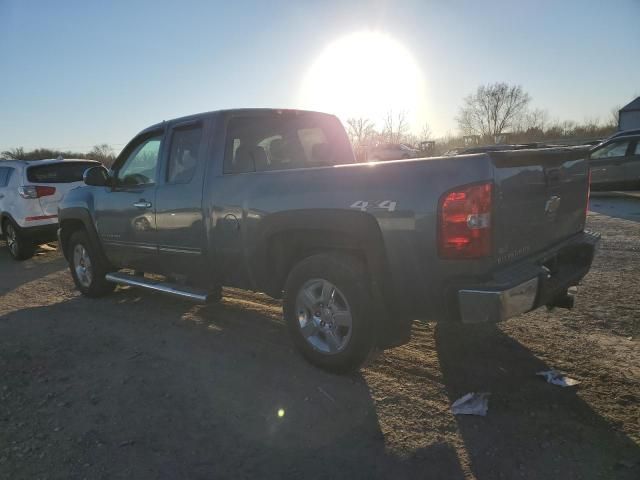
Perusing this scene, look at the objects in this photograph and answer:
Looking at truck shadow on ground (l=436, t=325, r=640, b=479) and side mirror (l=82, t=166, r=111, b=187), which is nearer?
truck shadow on ground (l=436, t=325, r=640, b=479)

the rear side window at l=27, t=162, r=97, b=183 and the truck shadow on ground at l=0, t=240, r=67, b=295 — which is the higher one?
the rear side window at l=27, t=162, r=97, b=183

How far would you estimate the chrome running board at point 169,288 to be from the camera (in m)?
4.21

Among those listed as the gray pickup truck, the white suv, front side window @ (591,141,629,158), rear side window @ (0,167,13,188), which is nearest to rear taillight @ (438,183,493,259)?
the gray pickup truck

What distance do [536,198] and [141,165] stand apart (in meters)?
3.90

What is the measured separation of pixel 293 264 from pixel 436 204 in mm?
1408

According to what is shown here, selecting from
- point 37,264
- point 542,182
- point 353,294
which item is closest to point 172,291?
point 353,294

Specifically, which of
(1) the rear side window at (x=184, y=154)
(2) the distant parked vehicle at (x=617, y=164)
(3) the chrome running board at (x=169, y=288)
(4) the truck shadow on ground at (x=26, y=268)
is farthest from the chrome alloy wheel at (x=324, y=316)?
(2) the distant parked vehicle at (x=617, y=164)

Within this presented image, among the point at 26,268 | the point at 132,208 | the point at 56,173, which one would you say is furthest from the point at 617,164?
the point at 26,268

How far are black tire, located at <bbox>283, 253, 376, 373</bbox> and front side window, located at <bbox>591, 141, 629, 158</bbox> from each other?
12.6m

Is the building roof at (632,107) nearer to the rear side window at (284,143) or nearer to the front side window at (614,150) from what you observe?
the front side window at (614,150)

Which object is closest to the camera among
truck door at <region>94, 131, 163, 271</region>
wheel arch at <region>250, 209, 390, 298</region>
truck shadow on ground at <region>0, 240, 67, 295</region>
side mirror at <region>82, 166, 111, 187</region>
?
wheel arch at <region>250, 209, 390, 298</region>

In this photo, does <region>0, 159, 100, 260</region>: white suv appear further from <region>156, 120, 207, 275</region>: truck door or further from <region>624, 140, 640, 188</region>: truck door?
<region>624, 140, 640, 188</region>: truck door

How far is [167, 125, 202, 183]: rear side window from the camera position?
14.3ft

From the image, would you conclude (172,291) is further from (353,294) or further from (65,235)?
(65,235)
